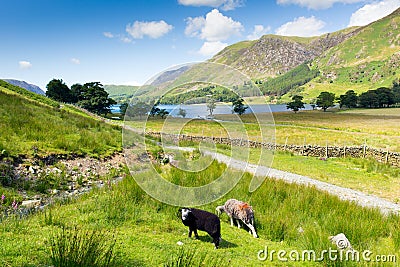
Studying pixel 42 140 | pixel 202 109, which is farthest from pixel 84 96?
pixel 202 109

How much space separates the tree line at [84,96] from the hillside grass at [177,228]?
202 feet

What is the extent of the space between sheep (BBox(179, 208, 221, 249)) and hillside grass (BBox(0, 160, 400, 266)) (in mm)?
254

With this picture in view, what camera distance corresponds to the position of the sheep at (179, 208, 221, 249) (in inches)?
212

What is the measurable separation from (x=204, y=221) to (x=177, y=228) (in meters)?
1.09

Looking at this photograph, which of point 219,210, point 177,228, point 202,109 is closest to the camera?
point 177,228

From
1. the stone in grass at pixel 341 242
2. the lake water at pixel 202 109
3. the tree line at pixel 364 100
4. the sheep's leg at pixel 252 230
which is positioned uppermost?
the tree line at pixel 364 100

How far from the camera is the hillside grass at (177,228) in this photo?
458 centimetres

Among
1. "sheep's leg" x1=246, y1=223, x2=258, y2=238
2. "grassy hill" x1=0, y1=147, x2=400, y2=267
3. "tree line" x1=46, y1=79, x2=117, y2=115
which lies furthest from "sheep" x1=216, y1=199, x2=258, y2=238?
"tree line" x1=46, y1=79, x2=117, y2=115

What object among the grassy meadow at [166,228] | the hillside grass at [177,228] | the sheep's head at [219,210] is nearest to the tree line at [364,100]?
the grassy meadow at [166,228]

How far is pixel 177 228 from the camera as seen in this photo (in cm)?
637

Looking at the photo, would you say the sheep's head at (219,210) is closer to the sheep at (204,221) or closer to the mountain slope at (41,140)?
the sheep at (204,221)

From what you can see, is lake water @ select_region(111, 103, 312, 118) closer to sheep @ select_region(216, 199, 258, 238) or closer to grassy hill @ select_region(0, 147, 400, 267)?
grassy hill @ select_region(0, 147, 400, 267)

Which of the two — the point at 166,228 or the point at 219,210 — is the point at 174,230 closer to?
the point at 166,228

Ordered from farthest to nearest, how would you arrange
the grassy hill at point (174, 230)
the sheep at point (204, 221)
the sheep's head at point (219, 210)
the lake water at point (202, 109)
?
1. the sheep's head at point (219, 210)
2. the lake water at point (202, 109)
3. the sheep at point (204, 221)
4. the grassy hill at point (174, 230)
